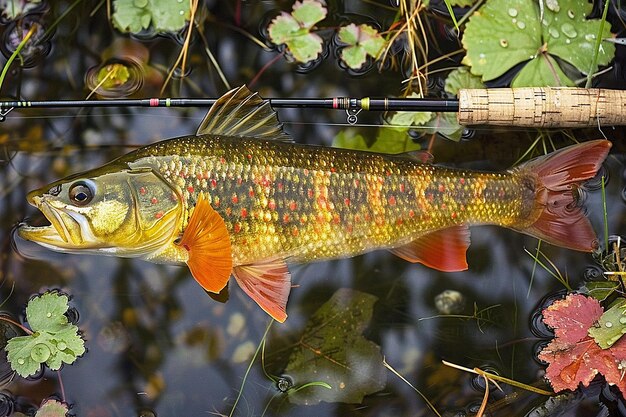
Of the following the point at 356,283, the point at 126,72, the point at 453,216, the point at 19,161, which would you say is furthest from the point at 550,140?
the point at 19,161

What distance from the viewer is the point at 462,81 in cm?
253

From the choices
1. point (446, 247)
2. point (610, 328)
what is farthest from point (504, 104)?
point (610, 328)

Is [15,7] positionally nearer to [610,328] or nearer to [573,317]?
[573,317]

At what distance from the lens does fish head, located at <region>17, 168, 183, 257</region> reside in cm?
207

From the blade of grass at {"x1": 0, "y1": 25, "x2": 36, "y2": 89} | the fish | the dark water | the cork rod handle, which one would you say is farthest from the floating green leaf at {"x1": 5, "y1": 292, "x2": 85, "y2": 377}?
the cork rod handle

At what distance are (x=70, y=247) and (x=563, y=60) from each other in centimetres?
193

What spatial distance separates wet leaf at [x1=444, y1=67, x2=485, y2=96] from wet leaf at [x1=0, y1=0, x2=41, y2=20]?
5.48 feet

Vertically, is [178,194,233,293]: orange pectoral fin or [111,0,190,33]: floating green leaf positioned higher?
[111,0,190,33]: floating green leaf

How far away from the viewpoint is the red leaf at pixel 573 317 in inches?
87.2

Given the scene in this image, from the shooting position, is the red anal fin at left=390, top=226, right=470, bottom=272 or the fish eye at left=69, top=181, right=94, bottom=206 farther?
the red anal fin at left=390, top=226, right=470, bottom=272

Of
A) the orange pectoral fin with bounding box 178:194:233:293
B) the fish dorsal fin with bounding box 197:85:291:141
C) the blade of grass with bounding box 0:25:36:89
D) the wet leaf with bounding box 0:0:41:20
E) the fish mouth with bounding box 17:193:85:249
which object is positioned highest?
the wet leaf with bounding box 0:0:41:20

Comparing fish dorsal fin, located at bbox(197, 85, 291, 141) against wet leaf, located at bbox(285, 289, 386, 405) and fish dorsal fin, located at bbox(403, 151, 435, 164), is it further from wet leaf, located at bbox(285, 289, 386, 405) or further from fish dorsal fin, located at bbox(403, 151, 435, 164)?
wet leaf, located at bbox(285, 289, 386, 405)

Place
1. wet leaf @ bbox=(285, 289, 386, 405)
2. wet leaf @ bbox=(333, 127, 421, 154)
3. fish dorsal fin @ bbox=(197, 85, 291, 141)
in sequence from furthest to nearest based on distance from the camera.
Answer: wet leaf @ bbox=(333, 127, 421, 154), wet leaf @ bbox=(285, 289, 386, 405), fish dorsal fin @ bbox=(197, 85, 291, 141)

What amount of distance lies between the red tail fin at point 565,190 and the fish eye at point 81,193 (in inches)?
58.9
